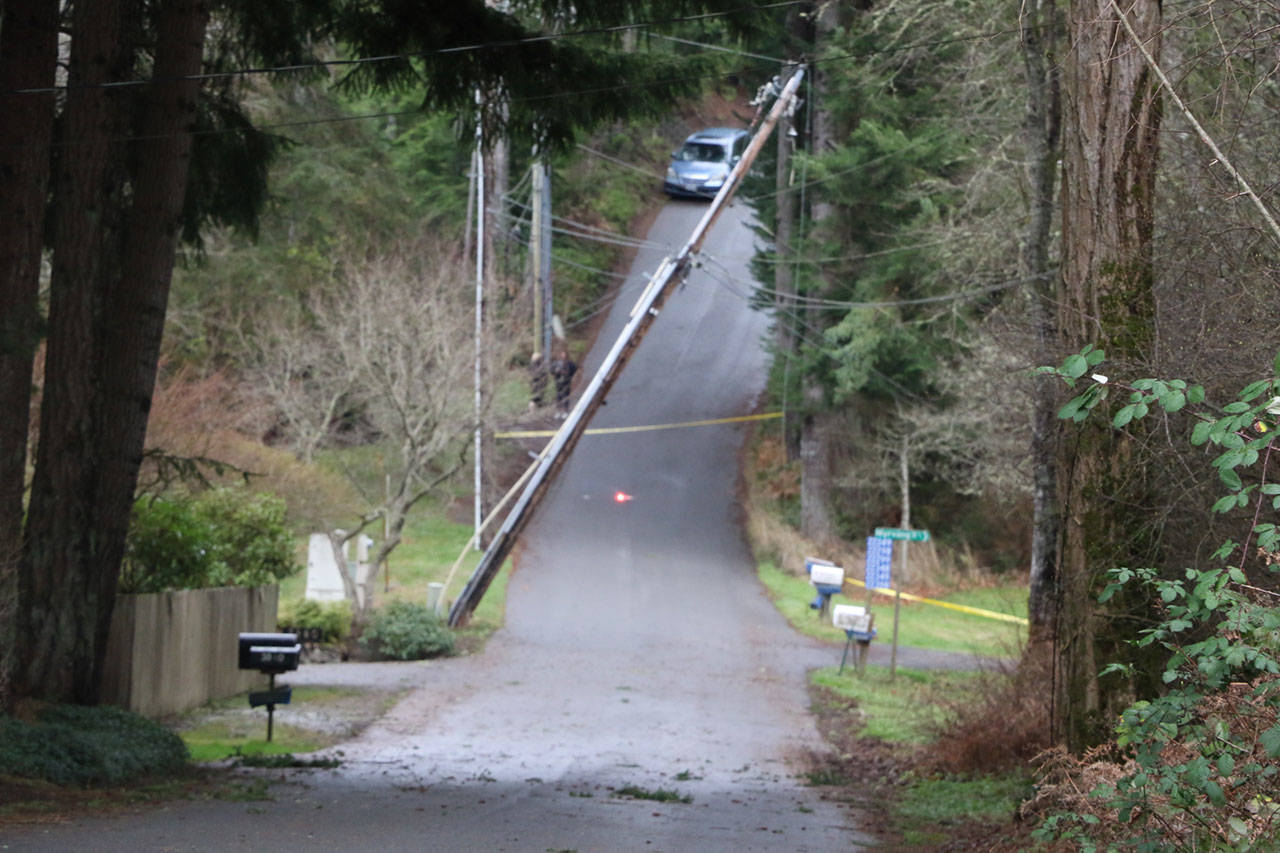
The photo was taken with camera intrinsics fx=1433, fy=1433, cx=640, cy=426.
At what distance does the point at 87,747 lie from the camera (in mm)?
11648

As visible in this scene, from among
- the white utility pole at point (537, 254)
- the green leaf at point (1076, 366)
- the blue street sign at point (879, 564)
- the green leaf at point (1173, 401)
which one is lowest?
the blue street sign at point (879, 564)

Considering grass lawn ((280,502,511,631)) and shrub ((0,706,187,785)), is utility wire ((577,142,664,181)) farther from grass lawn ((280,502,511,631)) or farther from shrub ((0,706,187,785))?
shrub ((0,706,187,785))

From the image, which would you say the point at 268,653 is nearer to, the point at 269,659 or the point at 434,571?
the point at 269,659

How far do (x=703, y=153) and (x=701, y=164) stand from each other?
0.64m

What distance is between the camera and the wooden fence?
15.8 meters

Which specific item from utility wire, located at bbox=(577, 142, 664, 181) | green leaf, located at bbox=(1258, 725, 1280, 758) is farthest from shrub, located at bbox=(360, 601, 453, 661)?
utility wire, located at bbox=(577, 142, 664, 181)

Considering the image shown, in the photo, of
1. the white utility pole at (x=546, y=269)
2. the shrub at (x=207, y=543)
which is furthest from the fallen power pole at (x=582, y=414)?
the white utility pole at (x=546, y=269)

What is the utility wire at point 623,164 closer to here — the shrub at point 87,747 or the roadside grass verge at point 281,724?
the roadside grass verge at point 281,724

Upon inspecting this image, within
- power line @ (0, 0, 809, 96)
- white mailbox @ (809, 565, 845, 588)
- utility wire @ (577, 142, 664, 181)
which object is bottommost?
white mailbox @ (809, 565, 845, 588)

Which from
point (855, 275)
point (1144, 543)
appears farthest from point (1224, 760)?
point (855, 275)

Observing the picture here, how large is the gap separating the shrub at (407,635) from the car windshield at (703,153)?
1213 inches

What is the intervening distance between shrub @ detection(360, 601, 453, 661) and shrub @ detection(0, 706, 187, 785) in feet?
39.7

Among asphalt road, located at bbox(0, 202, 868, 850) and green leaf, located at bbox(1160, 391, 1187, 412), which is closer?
green leaf, located at bbox(1160, 391, 1187, 412)

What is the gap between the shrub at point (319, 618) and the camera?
25.2 m
